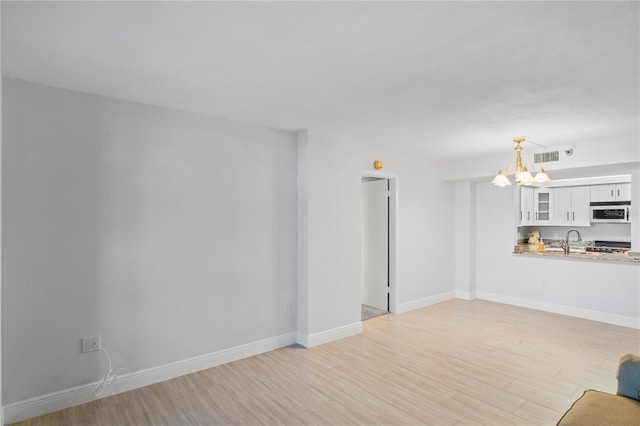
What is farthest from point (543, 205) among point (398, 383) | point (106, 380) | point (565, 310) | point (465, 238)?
point (106, 380)

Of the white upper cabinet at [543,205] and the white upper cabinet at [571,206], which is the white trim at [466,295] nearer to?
the white upper cabinet at [543,205]

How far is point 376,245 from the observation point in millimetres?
5617

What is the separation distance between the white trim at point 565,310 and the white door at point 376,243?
7.06ft

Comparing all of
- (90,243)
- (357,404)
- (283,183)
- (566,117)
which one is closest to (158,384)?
(90,243)

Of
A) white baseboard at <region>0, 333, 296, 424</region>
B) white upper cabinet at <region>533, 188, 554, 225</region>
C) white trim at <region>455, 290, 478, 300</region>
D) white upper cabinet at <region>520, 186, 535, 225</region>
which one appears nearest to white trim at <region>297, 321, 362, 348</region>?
white baseboard at <region>0, 333, 296, 424</region>

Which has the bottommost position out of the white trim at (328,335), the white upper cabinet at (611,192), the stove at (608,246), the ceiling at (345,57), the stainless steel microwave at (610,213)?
the white trim at (328,335)

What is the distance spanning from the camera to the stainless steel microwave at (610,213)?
597cm

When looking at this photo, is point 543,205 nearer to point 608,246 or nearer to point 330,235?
point 608,246

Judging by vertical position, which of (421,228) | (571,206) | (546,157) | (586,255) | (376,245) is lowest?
(586,255)

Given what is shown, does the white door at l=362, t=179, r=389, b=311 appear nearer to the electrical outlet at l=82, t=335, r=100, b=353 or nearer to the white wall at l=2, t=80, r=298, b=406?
the white wall at l=2, t=80, r=298, b=406

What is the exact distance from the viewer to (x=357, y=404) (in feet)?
8.98

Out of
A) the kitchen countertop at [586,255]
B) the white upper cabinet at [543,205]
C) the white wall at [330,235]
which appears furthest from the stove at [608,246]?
the white wall at [330,235]

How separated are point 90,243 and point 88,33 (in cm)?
165

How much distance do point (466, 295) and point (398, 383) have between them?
3679 millimetres
